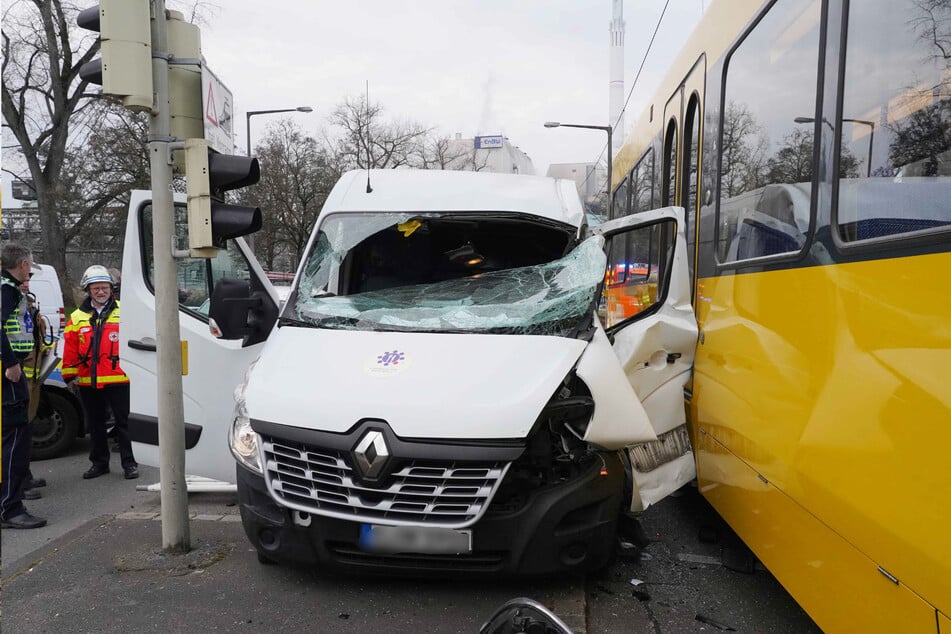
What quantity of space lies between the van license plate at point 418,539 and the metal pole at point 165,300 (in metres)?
1.70

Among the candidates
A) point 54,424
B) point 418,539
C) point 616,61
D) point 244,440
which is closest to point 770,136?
point 418,539

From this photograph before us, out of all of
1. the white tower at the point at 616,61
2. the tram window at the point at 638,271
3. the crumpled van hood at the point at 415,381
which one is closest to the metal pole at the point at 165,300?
the crumpled van hood at the point at 415,381

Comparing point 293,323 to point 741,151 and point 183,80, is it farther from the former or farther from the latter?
point 741,151

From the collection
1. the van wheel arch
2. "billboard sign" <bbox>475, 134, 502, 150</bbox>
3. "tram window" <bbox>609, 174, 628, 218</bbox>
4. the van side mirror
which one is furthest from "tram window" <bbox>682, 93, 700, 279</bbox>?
"billboard sign" <bbox>475, 134, 502, 150</bbox>

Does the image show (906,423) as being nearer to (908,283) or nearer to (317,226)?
(908,283)

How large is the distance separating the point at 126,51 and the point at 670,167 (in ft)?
14.2

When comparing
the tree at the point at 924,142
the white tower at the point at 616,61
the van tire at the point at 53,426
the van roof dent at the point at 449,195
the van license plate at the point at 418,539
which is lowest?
the van tire at the point at 53,426

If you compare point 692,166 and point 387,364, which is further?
point 692,166

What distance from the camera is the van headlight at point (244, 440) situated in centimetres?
384

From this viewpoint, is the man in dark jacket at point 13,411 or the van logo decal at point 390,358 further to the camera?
the man in dark jacket at point 13,411

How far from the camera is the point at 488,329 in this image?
4.10 meters

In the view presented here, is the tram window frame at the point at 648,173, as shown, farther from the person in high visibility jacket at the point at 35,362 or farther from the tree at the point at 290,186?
the tree at the point at 290,186

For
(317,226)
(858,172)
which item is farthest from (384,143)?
(858,172)

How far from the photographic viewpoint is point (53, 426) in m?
7.71
